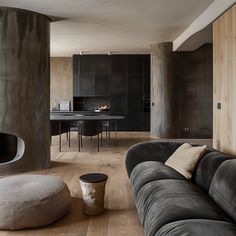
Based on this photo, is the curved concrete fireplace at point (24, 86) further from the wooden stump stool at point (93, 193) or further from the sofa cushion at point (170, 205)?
the sofa cushion at point (170, 205)

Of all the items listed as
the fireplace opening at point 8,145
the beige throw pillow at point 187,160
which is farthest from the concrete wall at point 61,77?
the beige throw pillow at point 187,160

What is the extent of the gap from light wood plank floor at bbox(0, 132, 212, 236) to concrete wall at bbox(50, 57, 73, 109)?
498 centimetres

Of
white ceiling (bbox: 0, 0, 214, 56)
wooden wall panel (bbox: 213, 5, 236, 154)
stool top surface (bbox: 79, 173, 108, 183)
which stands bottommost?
stool top surface (bbox: 79, 173, 108, 183)

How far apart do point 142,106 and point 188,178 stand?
24.3ft

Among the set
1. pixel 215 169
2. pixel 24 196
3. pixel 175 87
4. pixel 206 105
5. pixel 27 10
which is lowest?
pixel 24 196

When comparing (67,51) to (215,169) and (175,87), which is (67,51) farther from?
(215,169)

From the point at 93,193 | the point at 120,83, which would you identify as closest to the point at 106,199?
the point at 93,193

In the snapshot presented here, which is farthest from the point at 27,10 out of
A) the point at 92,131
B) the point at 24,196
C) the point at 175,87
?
the point at 175,87

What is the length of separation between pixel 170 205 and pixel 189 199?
0.19 meters

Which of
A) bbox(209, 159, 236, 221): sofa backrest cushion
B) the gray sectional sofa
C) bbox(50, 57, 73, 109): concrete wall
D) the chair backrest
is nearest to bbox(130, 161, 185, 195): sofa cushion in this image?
the gray sectional sofa

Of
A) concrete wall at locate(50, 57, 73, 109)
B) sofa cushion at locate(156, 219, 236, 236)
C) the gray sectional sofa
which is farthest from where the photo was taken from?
concrete wall at locate(50, 57, 73, 109)

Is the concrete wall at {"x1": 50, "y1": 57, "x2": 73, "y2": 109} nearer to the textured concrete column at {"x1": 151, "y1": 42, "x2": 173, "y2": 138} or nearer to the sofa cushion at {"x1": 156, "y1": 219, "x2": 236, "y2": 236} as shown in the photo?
the textured concrete column at {"x1": 151, "y1": 42, "x2": 173, "y2": 138}

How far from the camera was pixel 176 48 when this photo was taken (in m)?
7.75

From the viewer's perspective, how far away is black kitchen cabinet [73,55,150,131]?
33.2 feet
